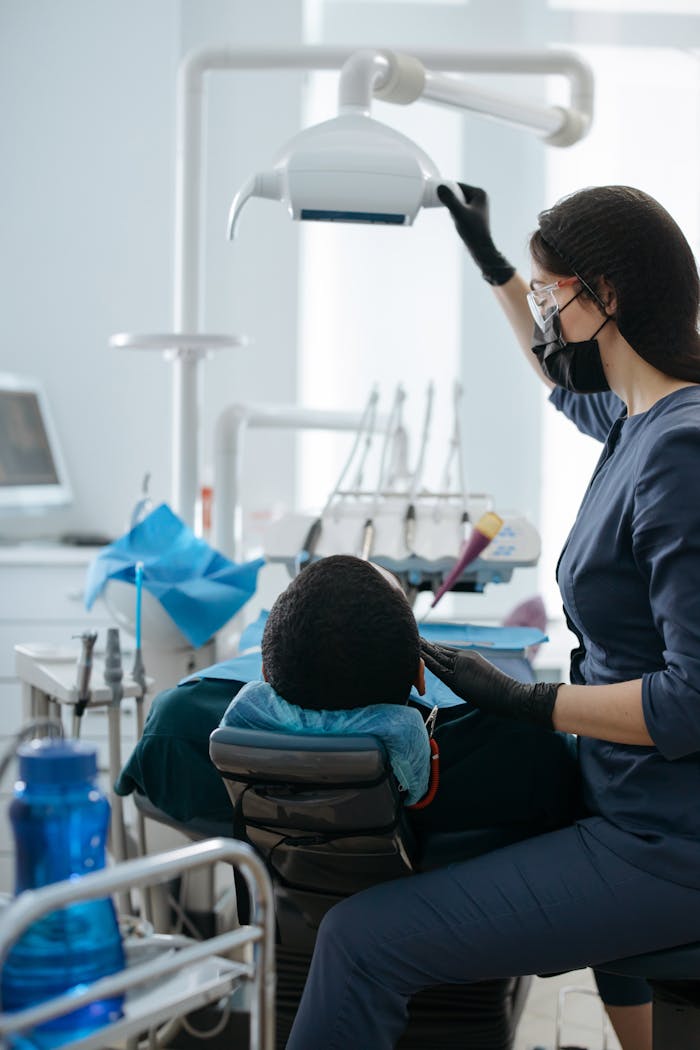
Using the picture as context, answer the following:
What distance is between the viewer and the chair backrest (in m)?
1.02

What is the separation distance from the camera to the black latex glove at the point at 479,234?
1.70 meters

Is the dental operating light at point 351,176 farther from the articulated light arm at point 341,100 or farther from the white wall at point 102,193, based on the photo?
the white wall at point 102,193

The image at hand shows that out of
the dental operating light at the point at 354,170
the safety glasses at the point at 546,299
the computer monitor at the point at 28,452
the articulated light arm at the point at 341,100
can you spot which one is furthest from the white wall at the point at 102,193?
the safety glasses at the point at 546,299

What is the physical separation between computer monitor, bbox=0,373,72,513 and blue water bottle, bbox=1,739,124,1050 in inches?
92.4

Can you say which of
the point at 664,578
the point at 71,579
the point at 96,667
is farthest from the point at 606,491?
the point at 71,579

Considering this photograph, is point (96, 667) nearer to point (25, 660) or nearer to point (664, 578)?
point (25, 660)

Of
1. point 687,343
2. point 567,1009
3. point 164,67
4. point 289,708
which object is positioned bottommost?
point 567,1009

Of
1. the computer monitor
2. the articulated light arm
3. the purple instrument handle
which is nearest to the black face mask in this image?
the purple instrument handle

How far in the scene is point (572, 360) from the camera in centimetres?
130

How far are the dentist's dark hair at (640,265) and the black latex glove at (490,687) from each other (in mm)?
387

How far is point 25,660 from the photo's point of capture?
1825mm

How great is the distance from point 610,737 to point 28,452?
2.35 m

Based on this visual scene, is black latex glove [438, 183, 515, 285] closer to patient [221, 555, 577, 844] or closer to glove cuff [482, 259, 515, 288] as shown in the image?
glove cuff [482, 259, 515, 288]

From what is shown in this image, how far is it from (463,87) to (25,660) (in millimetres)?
1230
